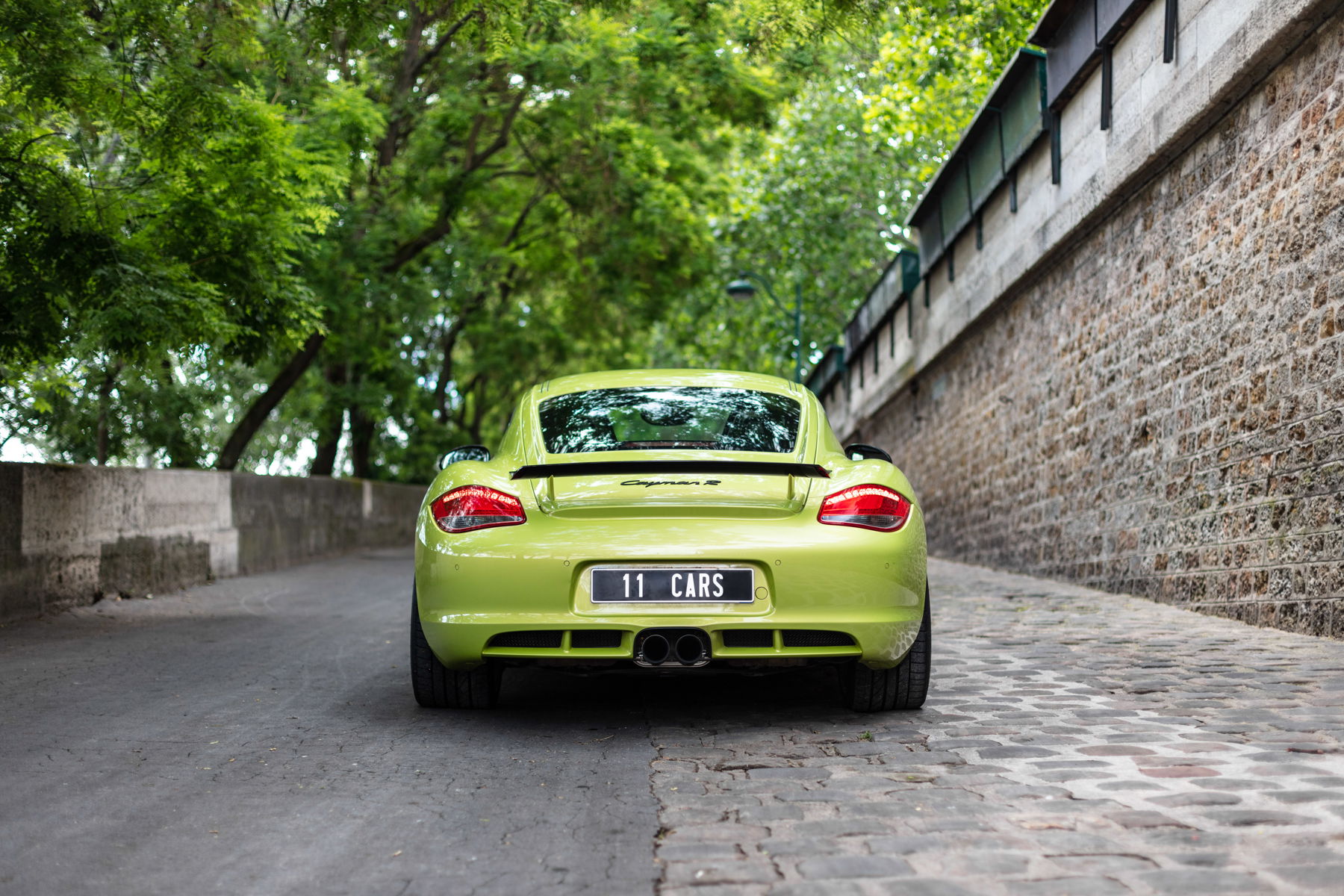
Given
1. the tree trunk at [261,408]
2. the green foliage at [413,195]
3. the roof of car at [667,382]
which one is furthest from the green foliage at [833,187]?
the roof of car at [667,382]

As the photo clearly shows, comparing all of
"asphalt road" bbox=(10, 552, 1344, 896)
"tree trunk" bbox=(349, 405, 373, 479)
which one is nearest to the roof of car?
"asphalt road" bbox=(10, 552, 1344, 896)

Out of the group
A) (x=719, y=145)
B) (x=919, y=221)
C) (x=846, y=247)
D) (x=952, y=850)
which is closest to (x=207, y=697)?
(x=952, y=850)

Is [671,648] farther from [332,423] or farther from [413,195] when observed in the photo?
[332,423]

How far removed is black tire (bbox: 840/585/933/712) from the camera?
537 centimetres

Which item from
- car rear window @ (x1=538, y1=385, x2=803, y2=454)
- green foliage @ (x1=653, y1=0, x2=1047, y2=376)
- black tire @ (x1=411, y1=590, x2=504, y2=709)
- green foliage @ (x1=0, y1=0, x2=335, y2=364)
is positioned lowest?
black tire @ (x1=411, y1=590, x2=504, y2=709)

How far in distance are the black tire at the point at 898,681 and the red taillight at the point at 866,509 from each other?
1.42ft

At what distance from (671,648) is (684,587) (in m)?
0.23

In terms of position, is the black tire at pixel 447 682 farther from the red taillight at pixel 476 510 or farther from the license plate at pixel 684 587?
the license plate at pixel 684 587

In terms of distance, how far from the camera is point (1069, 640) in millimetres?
8000

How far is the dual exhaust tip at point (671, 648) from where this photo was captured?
191 inches

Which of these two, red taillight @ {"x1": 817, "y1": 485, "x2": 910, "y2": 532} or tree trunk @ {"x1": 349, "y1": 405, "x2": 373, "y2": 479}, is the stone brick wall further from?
tree trunk @ {"x1": 349, "y1": 405, "x2": 373, "y2": 479}

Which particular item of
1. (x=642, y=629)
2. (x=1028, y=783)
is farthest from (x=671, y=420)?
(x=1028, y=783)

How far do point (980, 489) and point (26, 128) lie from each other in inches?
471

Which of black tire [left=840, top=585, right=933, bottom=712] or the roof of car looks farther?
the roof of car
